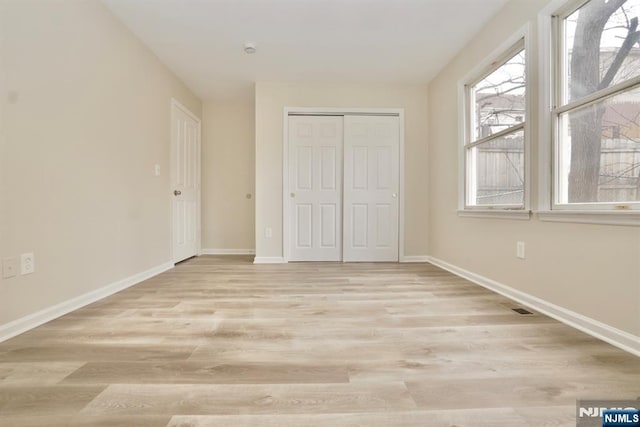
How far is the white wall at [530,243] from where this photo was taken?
1.41 meters

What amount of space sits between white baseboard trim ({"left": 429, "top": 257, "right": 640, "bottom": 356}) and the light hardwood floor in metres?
0.06

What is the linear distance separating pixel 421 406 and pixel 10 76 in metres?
2.53

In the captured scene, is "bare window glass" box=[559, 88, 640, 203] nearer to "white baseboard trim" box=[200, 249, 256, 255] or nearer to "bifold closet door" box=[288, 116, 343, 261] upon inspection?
"bifold closet door" box=[288, 116, 343, 261]

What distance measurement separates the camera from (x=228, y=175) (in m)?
4.39

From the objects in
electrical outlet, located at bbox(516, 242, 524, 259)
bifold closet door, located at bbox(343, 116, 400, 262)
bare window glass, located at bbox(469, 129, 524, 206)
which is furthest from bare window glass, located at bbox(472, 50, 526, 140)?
bifold closet door, located at bbox(343, 116, 400, 262)

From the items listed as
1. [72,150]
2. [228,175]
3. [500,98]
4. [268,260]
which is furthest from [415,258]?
[72,150]

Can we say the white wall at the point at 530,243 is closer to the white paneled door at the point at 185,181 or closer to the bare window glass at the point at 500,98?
the bare window glass at the point at 500,98

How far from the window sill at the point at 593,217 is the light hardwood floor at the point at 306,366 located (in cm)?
62

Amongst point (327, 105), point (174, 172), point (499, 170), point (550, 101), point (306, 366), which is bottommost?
point (306, 366)

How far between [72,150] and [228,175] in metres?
2.50

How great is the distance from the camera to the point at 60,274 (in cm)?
181

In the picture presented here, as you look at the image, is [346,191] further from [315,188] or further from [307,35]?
[307,35]

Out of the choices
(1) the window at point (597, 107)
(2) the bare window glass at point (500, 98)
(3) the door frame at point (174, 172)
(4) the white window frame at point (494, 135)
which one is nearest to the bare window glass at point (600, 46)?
(1) the window at point (597, 107)

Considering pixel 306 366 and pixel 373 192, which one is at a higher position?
pixel 373 192
